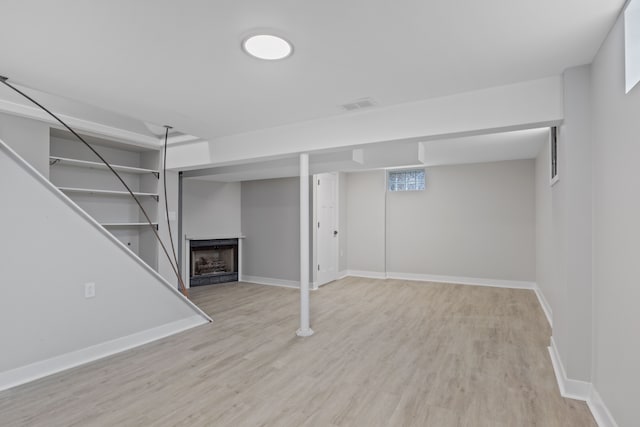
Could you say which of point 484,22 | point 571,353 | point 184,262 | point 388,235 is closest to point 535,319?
point 571,353

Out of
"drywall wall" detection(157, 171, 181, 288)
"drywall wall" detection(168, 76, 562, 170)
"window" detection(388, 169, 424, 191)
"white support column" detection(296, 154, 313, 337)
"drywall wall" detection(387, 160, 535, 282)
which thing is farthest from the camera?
"window" detection(388, 169, 424, 191)

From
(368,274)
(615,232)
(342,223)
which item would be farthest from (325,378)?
(342,223)

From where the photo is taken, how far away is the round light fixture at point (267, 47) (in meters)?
1.95

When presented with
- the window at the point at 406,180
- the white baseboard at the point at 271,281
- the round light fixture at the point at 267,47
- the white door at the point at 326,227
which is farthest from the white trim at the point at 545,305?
the round light fixture at the point at 267,47

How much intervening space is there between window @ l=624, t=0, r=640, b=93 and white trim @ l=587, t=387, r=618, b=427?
1807 mm

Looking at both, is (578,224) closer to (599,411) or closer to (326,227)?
(599,411)

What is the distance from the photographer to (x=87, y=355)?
2.98 m

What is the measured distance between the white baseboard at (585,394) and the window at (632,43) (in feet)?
5.99

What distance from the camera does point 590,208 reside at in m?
2.26

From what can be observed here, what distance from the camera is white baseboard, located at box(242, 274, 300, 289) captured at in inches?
239

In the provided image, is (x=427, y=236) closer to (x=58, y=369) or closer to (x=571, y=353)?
(x=571, y=353)

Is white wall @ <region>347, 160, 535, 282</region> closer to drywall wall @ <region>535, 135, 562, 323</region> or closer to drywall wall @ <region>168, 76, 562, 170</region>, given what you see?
drywall wall @ <region>535, 135, 562, 323</region>

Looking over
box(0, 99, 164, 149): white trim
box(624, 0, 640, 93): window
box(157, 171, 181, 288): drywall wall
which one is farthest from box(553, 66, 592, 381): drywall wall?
box(0, 99, 164, 149): white trim

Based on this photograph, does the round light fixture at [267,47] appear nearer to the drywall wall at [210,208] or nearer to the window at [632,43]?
the window at [632,43]
